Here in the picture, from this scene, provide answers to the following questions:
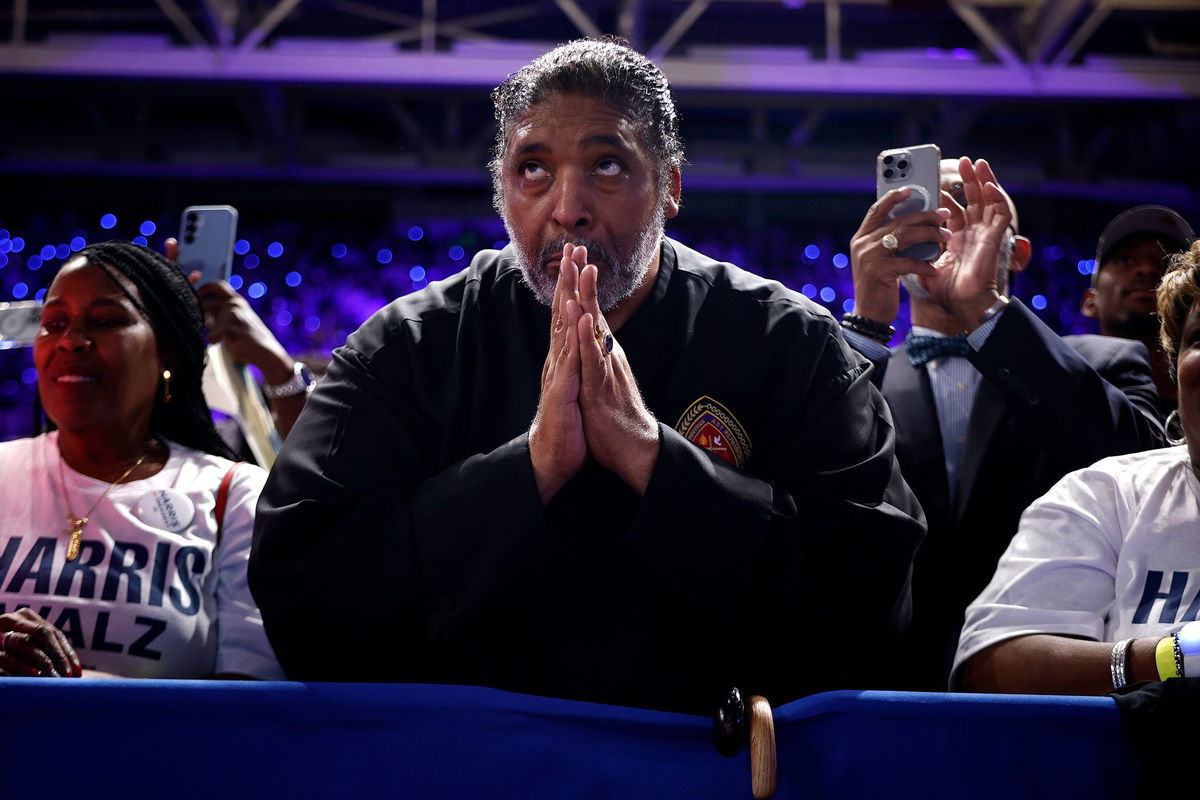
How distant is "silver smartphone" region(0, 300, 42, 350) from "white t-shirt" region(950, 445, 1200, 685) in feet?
5.80

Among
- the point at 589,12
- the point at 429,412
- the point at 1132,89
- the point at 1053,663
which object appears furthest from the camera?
the point at 589,12

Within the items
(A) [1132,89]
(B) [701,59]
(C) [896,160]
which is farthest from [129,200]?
(C) [896,160]

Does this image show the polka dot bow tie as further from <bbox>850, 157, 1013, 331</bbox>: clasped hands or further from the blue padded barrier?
the blue padded barrier

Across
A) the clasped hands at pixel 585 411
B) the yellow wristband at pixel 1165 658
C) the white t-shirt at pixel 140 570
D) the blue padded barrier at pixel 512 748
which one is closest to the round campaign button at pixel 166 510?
the white t-shirt at pixel 140 570

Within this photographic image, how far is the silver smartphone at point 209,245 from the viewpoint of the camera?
230cm

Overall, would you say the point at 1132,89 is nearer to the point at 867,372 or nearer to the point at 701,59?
the point at 701,59

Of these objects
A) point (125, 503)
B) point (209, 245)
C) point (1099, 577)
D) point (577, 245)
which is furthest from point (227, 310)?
point (1099, 577)

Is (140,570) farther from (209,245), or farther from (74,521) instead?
(209,245)

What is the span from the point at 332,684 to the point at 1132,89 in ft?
20.8

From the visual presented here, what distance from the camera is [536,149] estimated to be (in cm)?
150

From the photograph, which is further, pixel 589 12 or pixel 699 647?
pixel 589 12

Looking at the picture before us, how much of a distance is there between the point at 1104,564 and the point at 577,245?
2.68ft

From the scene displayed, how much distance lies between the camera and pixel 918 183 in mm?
1851

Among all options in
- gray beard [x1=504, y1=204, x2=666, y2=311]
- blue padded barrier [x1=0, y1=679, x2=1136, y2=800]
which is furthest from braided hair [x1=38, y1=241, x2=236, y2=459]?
blue padded barrier [x1=0, y1=679, x2=1136, y2=800]
